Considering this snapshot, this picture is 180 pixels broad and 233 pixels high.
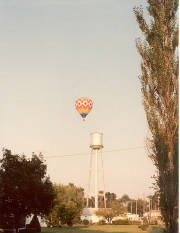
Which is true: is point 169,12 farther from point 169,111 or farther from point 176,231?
point 176,231

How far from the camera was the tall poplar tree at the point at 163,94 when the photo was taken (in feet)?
71.0

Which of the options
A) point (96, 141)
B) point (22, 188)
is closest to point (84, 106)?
point (96, 141)

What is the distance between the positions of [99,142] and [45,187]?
44.2 m

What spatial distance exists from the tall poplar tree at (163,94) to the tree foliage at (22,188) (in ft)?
72.0

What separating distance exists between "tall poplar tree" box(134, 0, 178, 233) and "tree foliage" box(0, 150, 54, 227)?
2195 cm

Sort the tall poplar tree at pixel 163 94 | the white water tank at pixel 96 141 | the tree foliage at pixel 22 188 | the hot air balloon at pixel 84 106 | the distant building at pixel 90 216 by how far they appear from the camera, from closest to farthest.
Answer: the tall poplar tree at pixel 163 94, the tree foliage at pixel 22 188, the hot air balloon at pixel 84 106, the white water tank at pixel 96 141, the distant building at pixel 90 216

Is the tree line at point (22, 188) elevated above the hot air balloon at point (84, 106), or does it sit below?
below

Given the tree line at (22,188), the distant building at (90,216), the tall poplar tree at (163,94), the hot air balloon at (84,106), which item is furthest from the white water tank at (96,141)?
the tall poplar tree at (163,94)

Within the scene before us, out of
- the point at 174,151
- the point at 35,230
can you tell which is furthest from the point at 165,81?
the point at 35,230

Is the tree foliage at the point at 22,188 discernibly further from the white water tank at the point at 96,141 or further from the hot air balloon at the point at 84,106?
the white water tank at the point at 96,141

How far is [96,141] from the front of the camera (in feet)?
285

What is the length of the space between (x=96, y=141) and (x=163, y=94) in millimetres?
64532

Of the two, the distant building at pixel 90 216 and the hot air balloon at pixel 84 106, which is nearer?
the hot air balloon at pixel 84 106

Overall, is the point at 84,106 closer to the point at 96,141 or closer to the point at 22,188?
the point at 96,141
